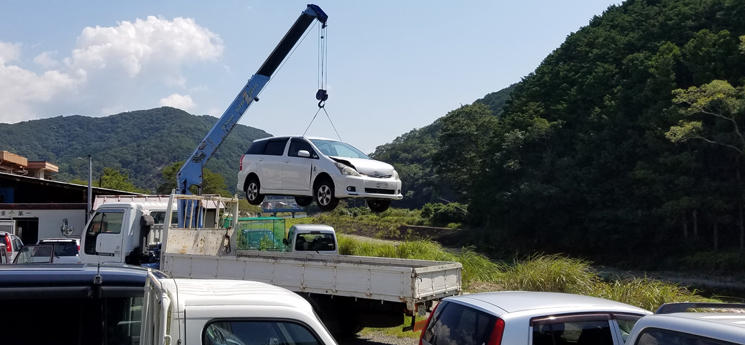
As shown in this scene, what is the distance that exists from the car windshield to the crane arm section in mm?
5292

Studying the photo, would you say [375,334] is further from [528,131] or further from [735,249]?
[528,131]

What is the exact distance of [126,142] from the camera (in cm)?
16212

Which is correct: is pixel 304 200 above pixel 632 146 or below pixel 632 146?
below

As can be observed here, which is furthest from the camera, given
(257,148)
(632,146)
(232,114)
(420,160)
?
(420,160)

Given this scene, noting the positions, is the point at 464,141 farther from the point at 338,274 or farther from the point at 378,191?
the point at 338,274

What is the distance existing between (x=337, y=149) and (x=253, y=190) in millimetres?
2391

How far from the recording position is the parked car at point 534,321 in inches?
A: 198

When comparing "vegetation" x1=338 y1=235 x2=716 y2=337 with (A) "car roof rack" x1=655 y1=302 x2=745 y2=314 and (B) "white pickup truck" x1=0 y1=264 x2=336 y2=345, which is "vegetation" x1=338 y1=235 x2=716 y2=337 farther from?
(B) "white pickup truck" x1=0 y1=264 x2=336 y2=345

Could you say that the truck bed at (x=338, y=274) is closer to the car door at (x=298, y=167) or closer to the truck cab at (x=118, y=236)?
the car door at (x=298, y=167)

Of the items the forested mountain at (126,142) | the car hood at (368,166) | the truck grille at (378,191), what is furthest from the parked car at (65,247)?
the forested mountain at (126,142)

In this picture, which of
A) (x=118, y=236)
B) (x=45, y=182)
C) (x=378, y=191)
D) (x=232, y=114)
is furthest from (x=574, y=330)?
(x=45, y=182)

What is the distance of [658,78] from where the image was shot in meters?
38.6

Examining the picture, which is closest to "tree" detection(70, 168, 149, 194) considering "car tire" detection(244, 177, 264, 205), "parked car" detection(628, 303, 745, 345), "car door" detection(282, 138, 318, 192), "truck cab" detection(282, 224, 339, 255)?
"truck cab" detection(282, 224, 339, 255)

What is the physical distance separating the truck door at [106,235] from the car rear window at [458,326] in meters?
10.3
